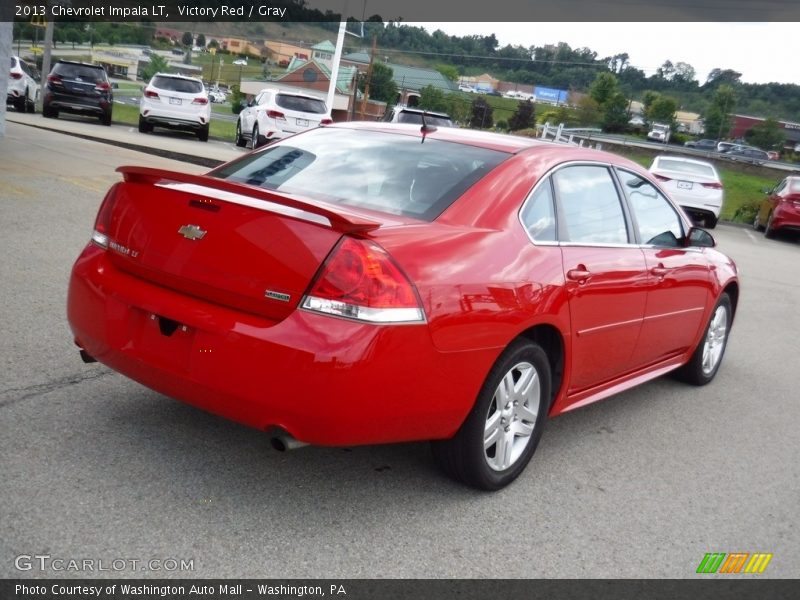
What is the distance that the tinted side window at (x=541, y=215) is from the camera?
4.15 m

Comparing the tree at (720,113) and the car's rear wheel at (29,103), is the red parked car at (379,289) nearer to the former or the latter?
the car's rear wheel at (29,103)

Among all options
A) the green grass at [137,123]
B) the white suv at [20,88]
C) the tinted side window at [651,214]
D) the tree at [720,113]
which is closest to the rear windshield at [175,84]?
the white suv at [20,88]

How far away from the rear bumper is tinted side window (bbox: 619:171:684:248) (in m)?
1.93

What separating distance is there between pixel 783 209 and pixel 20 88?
21.4 meters

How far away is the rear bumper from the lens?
3.26m

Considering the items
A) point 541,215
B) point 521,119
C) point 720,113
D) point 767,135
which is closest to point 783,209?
point 541,215

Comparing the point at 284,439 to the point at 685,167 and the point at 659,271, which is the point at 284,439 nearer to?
the point at 659,271

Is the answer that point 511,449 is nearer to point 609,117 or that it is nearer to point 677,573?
point 677,573

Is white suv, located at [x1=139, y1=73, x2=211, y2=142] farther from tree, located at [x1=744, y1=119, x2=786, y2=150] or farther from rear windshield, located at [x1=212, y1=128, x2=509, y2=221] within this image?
tree, located at [x1=744, y1=119, x2=786, y2=150]

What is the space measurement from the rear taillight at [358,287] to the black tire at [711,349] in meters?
3.52

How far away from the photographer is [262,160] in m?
4.64

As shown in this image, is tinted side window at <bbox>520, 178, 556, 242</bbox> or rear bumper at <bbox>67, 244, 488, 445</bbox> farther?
tinted side window at <bbox>520, 178, 556, 242</bbox>

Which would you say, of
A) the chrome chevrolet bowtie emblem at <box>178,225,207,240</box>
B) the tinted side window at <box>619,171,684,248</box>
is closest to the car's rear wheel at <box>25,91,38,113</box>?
the tinted side window at <box>619,171,684,248</box>

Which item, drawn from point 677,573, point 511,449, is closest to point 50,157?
point 511,449
